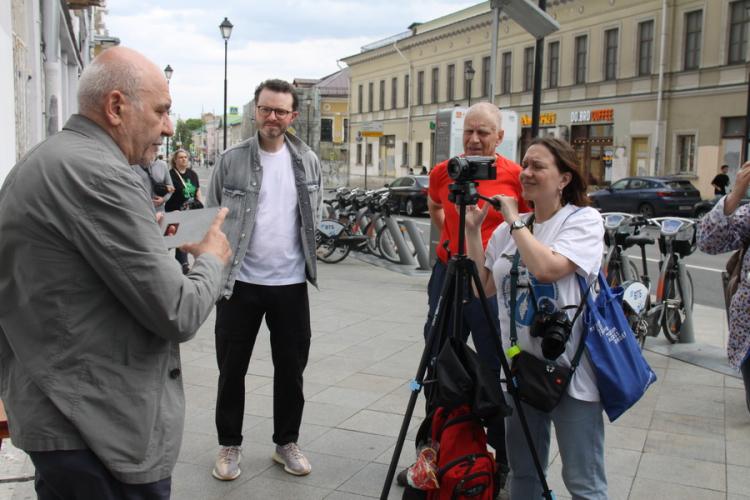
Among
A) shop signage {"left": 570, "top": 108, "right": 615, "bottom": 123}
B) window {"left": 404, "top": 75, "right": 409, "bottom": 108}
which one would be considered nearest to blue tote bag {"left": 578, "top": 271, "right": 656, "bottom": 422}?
shop signage {"left": 570, "top": 108, "right": 615, "bottom": 123}

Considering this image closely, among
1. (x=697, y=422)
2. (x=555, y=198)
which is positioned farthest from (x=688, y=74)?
(x=555, y=198)

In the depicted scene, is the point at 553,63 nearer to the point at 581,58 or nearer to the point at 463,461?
the point at 581,58

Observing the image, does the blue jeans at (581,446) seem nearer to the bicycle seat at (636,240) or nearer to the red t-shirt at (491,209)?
the red t-shirt at (491,209)

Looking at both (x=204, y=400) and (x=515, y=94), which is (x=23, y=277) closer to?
(x=204, y=400)

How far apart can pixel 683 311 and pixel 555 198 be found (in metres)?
4.80

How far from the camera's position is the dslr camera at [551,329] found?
2.75 metres

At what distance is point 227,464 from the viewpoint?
3.95 m

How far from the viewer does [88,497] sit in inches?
78.5

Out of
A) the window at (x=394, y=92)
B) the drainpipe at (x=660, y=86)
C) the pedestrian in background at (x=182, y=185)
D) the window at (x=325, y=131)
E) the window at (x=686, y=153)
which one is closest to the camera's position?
the pedestrian in background at (x=182, y=185)

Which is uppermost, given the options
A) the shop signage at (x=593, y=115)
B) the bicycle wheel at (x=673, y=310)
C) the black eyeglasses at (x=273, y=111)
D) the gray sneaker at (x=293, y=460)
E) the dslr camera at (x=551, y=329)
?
the shop signage at (x=593, y=115)

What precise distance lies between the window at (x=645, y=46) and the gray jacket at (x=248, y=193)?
109 ft

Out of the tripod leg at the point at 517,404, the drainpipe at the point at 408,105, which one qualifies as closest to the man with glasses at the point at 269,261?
the tripod leg at the point at 517,404

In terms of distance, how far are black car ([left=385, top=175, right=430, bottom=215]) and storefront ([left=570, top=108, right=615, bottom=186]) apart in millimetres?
10377

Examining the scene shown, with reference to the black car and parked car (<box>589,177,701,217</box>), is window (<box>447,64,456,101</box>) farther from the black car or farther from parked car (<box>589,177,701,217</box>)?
parked car (<box>589,177,701,217</box>)
